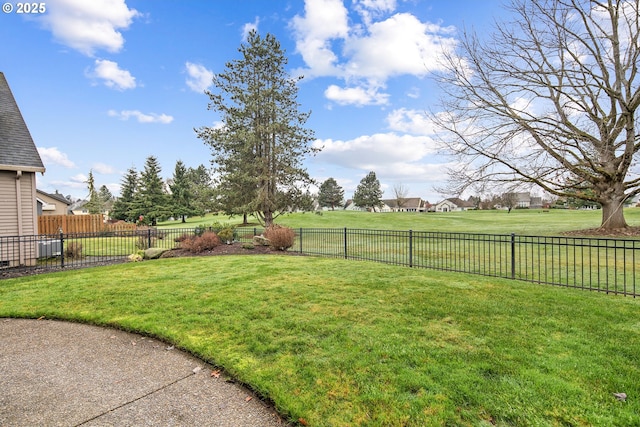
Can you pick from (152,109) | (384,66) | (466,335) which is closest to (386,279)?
(466,335)

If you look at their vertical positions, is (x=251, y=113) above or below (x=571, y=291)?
above

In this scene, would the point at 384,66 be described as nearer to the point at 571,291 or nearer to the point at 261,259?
the point at 261,259

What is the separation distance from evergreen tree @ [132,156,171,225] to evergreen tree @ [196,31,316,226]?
21020 millimetres

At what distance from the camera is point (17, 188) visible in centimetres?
998

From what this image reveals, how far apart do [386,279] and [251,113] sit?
15420 millimetres

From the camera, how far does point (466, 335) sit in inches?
146

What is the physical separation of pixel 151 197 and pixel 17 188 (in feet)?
92.6

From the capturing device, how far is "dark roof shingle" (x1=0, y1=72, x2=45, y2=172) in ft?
32.3

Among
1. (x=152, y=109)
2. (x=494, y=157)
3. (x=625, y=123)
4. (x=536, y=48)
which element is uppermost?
(x=536, y=48)

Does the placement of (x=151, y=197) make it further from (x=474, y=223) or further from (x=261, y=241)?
(x=474, y=223)

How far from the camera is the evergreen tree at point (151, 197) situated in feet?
117

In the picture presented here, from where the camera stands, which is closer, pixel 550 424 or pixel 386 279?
pixel 550 424

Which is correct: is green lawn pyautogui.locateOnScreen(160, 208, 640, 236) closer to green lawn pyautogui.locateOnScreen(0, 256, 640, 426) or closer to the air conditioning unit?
green lawn pyautogui.locateOnScreen(0, 256, 640, 426)

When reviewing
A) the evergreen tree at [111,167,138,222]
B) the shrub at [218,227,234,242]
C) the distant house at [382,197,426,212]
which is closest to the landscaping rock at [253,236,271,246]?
the shrub at [218,227,234,242]
